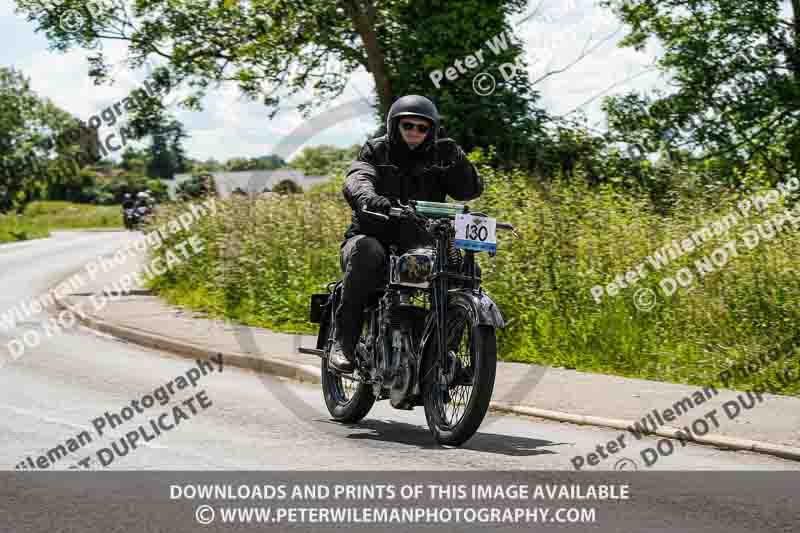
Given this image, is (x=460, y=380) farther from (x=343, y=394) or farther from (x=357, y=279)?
(x=343, y=394)

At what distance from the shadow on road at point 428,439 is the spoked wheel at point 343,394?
0.35 ft

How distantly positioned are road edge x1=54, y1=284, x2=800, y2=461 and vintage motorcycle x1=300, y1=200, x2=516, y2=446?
159 centimetres

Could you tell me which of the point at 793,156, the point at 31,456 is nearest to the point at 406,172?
the point at 31,456

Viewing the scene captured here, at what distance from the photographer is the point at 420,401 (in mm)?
7281

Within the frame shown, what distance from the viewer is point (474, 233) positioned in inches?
270

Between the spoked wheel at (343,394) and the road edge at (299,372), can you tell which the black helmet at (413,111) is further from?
the road edge at (299,372)

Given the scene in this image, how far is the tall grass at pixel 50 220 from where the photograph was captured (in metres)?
54.1

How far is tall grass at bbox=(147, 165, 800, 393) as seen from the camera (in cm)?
1026

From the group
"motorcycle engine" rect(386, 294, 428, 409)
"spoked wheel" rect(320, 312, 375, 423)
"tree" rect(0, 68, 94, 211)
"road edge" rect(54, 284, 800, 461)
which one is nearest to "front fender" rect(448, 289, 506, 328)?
"motorcycle engine" rect(386, 294, 428, 409)

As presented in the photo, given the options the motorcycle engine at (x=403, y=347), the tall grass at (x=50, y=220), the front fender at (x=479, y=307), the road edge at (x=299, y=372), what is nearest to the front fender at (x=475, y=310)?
the front fender at (x=479, y=307)

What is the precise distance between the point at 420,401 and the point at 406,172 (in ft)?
5.33

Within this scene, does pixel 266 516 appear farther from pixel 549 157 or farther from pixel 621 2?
pixel 621 2

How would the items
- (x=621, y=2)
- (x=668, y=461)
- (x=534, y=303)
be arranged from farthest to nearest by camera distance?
(x=621, y=2) → (x=534, y=303) → (x=668, y=461)

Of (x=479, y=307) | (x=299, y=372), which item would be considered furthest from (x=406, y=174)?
(x=299, y=372)
